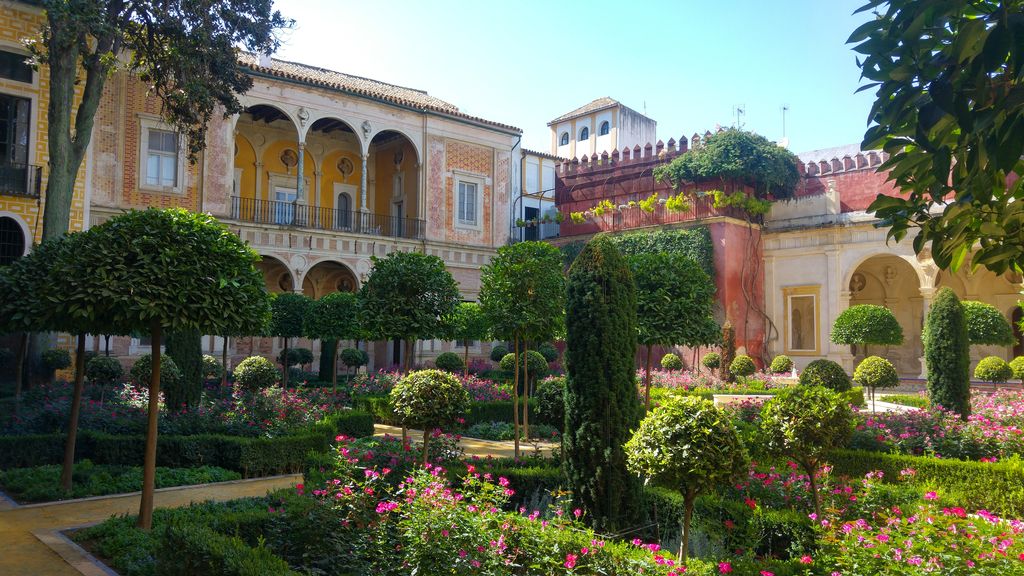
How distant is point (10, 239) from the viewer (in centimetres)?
1647

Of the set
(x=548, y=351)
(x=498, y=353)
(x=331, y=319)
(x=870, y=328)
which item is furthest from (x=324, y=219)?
(x=870, y=328)

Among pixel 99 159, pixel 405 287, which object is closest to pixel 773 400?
pixel 405 287

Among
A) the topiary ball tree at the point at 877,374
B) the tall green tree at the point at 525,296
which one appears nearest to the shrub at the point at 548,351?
the topiary ball tree at the point at 877,374

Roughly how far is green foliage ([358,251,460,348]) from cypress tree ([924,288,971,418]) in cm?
813

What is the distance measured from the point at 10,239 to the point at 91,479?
1156cm

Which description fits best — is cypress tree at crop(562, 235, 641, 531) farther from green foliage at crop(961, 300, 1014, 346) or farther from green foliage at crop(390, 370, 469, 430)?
green foliage at crop(961, 300, 1014, 346)

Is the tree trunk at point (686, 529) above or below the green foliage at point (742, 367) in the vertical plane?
below

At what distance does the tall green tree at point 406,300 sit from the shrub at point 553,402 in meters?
2.97

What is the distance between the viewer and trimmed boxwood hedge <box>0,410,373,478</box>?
28.5ft

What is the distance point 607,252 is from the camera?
22.4 ft

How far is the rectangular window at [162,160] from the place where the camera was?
19.5 metres

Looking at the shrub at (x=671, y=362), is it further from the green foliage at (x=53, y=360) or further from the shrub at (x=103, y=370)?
the green foliage at (x=53, y=360)

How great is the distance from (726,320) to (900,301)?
27.3 ft

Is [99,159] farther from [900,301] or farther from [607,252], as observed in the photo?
[900,301]
